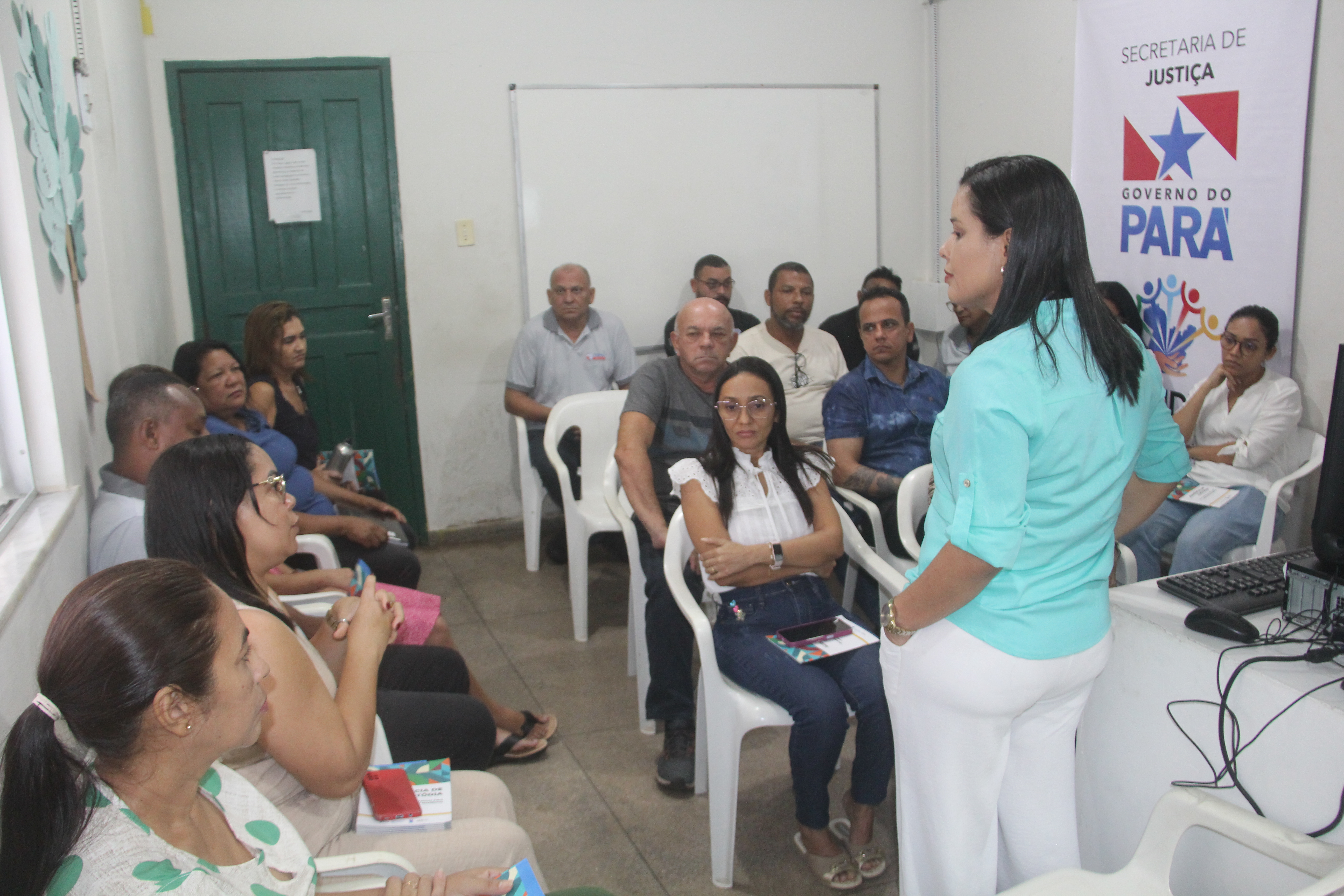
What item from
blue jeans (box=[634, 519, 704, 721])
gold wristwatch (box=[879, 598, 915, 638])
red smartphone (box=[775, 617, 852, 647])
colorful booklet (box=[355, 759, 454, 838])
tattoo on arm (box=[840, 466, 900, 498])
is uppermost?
gold wristwatch (box=[879, 598, 915, 638])

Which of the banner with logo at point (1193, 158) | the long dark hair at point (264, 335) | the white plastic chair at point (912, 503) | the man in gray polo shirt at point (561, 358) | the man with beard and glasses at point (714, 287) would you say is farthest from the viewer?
the man with beard and glasses at point (714, 287)

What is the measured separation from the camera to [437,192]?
4539 millimetres

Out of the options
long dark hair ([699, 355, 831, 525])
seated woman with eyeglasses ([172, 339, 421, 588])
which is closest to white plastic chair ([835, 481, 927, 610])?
long dark hair ([699, 355, 831, 525])

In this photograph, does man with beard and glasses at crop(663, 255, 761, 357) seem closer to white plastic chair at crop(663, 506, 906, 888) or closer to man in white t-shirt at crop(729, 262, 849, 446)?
man in white t-shirt at crop(729, 262, 849, 446)

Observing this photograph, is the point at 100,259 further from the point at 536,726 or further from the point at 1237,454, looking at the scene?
the point at 1237,454

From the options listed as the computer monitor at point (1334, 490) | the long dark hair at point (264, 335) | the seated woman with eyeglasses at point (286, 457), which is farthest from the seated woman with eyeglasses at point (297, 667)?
the long dark hair at point (264, 335)

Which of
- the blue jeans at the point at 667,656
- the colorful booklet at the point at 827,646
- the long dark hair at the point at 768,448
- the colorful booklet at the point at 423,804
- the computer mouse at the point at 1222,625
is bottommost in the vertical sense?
the blue jeans at the point at 667,656

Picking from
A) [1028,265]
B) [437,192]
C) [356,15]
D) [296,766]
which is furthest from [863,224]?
[296,766]

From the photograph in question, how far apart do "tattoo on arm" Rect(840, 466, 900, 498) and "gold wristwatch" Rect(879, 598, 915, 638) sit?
1.45 metres

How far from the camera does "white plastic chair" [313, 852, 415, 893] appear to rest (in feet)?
4.85

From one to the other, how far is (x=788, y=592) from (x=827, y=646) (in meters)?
0.18

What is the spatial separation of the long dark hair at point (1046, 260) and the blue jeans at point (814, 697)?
3.31 ft

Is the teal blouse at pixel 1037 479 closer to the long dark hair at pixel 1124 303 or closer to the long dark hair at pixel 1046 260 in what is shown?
the long dark hair at pixel 1046 260

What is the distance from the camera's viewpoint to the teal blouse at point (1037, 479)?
1.37 meters
